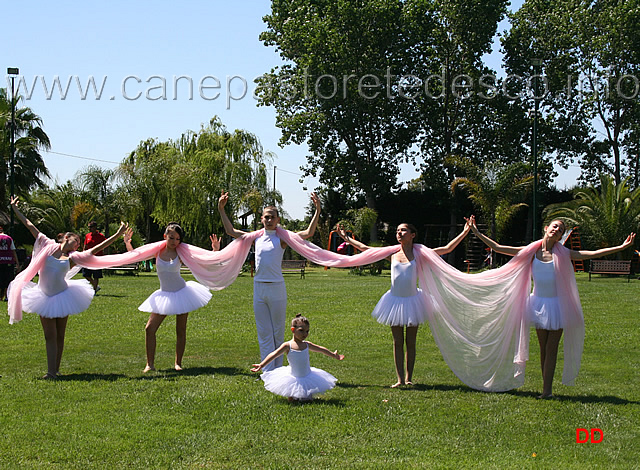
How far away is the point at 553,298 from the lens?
8344mm

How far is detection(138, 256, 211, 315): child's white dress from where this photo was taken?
31.1ft

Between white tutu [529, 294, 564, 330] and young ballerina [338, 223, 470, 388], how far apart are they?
121 cm

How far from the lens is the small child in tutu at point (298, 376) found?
7.60 metres

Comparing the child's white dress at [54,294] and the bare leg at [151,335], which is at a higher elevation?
Answer: the child's white dress at [54,294]

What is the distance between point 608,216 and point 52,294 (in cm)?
3191

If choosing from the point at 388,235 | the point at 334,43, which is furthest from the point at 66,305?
the point at 388,235

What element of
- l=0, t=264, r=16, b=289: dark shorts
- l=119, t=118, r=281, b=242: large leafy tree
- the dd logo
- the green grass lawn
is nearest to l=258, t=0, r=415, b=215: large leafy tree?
l=119, t=118, r=281, b=242: large leafy tree

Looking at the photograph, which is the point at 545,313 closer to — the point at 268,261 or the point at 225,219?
the point at 268,261

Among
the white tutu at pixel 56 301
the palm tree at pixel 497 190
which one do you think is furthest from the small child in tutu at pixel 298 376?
the palm tree at pixel 497 190

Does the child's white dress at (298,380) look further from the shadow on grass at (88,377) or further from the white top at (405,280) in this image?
the shadow on grass at (88,377)

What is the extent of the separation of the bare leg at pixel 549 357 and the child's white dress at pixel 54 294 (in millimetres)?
5863

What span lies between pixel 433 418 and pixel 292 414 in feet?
4.67

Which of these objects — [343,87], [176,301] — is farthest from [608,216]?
[176,301]

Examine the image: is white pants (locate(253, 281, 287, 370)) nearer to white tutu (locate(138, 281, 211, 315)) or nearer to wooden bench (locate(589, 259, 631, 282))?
white tutu (locate(138, 281, 211, 315))
